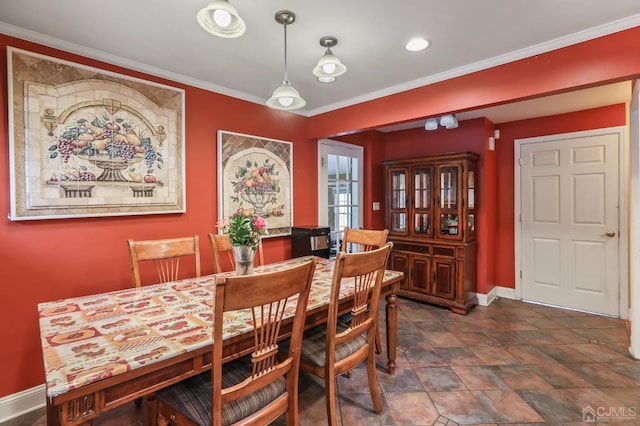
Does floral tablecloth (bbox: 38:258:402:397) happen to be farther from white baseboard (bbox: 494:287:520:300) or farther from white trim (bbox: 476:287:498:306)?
white baseboard (bbox: 494:287:520:300)

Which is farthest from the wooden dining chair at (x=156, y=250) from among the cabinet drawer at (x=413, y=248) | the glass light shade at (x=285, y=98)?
the cabinet drawer at (x=413, y=248)

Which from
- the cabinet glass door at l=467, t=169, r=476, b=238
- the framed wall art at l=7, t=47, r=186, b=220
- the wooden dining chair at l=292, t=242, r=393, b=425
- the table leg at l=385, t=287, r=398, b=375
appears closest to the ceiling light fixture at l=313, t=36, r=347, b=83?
the wooden dining chair at l=292, t=242, r=393, b=425

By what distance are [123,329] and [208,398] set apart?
45 cm

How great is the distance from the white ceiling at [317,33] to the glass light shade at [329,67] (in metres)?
0.26

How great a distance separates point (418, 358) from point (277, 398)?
5.18ft

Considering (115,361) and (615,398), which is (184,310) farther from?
(615,398)

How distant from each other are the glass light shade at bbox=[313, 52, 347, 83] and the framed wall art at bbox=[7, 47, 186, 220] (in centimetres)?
142

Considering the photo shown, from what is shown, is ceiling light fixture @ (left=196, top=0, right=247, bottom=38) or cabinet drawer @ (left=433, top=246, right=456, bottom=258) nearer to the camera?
ceiling light fixture @ (left=196, top=0, right=247, bottom=38)

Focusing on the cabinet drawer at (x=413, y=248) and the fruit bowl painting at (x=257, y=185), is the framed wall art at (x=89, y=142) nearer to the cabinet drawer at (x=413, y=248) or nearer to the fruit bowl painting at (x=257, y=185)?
the fruit bowl painting at (x=257, y=185)

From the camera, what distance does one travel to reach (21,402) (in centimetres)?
196

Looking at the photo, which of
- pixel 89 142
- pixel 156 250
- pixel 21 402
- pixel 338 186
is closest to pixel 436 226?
pixel 338 186

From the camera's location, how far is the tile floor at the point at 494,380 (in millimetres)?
1840

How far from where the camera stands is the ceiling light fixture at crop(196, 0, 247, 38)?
52.2 inches

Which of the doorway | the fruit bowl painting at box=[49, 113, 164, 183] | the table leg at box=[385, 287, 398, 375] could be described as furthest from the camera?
the doorway
